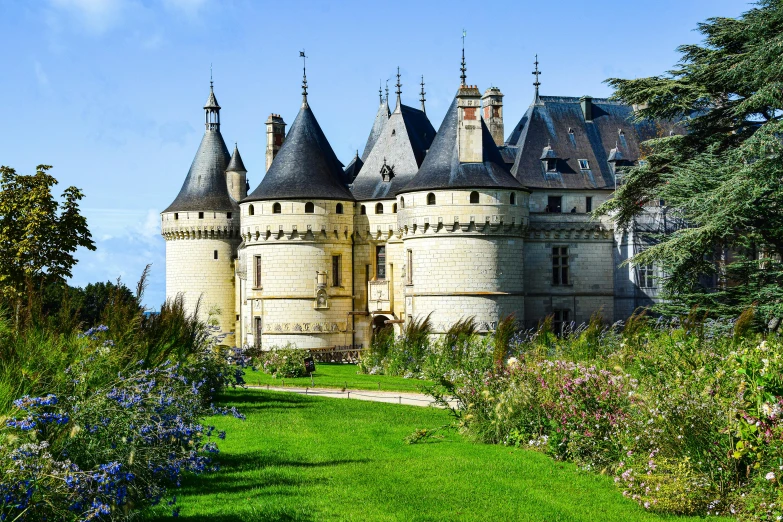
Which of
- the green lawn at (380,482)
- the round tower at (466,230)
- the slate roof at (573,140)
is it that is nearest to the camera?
the green lawn at (380,482)

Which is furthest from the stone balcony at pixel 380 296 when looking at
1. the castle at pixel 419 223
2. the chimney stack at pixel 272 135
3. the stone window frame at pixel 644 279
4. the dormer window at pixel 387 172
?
the chimney stack at pixel 272 135

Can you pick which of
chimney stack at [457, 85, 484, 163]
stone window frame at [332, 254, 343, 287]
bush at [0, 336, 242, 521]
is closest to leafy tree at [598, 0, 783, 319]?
chimney stack at [457, 85, 484, 163]

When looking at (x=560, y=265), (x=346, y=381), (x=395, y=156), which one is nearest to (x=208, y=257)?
(x=395, y=156)

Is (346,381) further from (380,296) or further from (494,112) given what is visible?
(494,112)

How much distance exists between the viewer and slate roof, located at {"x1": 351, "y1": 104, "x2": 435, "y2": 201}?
1495 inches

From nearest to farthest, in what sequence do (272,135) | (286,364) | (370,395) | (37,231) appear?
(370,395) < (286,364) < (37,231) < (272,135)

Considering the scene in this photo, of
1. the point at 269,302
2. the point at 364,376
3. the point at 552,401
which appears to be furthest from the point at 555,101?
the point at 552,401

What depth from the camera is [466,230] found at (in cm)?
3322

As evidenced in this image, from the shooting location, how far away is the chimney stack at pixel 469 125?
33469 mm

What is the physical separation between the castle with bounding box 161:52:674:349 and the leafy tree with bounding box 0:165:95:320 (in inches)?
305

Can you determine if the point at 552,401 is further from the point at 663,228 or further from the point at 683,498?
the point at 663,228

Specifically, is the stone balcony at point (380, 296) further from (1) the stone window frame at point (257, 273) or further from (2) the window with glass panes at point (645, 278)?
(2) the window with glass panes at point (645, 278)

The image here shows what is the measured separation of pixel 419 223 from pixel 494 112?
9.46 metres

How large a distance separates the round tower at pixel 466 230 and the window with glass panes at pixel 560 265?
12.0 feet
